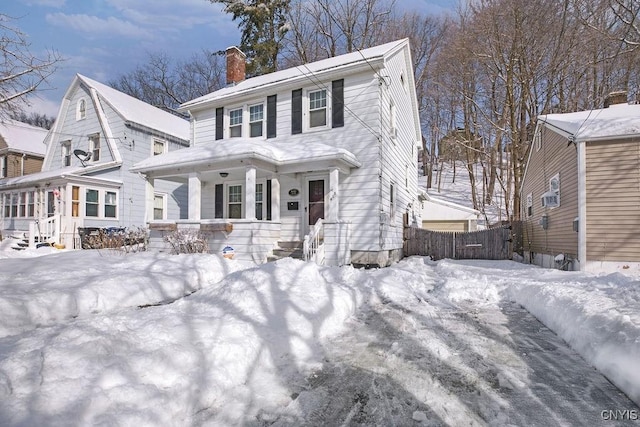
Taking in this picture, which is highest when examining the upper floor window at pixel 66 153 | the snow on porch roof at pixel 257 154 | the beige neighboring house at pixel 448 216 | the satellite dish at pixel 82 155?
the upper floor window at pixel 66 153

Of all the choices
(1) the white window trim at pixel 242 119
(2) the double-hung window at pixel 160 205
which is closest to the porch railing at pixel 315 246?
(1) the white window trim at pixel 242 119

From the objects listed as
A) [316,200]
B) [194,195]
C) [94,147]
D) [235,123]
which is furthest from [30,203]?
[316,200]

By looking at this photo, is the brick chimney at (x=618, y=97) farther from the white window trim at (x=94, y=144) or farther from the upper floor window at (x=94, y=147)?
the upper floor window at (x=94, y=147)

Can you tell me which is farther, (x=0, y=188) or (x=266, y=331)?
(x=0, y=188)

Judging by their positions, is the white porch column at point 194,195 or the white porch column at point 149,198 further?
the white porch column at point 149,198

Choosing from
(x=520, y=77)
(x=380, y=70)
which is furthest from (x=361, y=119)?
(x=520, y=77)

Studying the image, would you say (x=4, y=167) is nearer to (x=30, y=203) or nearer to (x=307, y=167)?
(x=30, y=203)

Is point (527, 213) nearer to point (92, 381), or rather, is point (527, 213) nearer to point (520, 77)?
point (520, 77)

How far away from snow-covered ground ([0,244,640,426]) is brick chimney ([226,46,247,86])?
1186 centimetres

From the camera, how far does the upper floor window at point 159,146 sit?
1677 centimetres

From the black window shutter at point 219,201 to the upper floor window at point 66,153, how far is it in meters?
11.4

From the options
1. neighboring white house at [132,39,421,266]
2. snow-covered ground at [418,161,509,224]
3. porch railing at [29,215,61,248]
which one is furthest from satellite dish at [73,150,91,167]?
snow-covered ground at [418,161,509,224]

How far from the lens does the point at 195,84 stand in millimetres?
29328

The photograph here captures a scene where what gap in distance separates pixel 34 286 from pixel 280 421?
4.50 m
